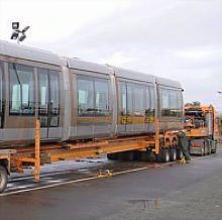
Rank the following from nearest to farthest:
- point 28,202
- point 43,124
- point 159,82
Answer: point 28,202, point 43,124, point 159,82

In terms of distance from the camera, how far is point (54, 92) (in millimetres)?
17891

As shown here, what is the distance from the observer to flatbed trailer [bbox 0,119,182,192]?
16031 mm

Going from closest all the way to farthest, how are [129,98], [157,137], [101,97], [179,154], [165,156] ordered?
[101,97], [129,98], [157,137], [165,156], [179,154]

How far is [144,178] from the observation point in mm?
19891

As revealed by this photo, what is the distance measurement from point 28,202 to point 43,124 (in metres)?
4.15

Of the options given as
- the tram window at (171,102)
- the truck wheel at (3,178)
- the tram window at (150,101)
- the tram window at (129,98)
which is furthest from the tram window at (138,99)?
the truck wheel at (3,178)

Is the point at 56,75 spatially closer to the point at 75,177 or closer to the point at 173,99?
the point at 75,177

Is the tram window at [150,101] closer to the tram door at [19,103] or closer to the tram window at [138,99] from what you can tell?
the tram window at [138,99]

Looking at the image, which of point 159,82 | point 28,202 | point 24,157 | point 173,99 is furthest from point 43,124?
point 173,99

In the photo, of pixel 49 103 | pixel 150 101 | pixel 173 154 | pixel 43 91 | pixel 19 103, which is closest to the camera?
pixel 19 103

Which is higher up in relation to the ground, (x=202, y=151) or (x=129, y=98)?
(x=129, y=98)

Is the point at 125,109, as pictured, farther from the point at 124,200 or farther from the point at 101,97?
the point at 124,200

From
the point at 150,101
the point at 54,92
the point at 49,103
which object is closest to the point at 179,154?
the point at 150,101

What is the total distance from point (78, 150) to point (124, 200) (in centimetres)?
596
